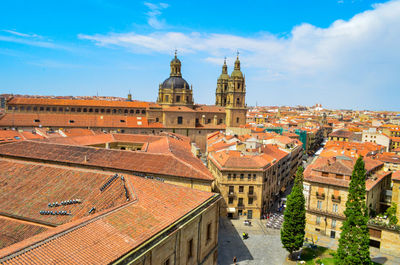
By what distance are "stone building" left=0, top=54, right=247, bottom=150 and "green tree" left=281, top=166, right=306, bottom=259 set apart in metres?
53.7

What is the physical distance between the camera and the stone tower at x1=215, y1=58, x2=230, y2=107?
380 ft

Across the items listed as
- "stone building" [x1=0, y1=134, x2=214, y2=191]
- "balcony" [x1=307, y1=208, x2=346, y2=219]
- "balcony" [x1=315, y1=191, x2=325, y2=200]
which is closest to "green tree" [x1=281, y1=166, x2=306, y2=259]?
"balcony" [x1=315, y1=191, x2=325, y2=200]

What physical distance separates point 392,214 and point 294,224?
49.2 ft

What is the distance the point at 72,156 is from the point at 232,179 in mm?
21929

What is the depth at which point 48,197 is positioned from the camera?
22.2m

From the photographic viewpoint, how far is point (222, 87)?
116 meters

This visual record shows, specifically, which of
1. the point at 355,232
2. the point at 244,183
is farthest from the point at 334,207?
the point at 244,183

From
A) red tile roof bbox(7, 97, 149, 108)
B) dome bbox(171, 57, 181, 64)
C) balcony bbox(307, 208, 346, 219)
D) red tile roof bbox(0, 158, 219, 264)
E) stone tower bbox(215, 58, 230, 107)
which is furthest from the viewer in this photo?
stone tower bbox(215, 58, 230, 107)

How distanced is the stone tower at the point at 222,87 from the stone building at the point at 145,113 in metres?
19.3

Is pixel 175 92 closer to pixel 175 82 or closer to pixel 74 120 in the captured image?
pixel 175 82

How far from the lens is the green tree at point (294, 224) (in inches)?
1296

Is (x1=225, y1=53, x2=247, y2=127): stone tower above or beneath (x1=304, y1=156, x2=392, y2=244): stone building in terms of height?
above

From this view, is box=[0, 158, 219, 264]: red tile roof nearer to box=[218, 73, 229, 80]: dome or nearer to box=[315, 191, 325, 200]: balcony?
box=[315, 191, 325, 200]: balcony

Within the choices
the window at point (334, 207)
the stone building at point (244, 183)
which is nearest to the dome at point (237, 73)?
the stone building at point (244, 183)
